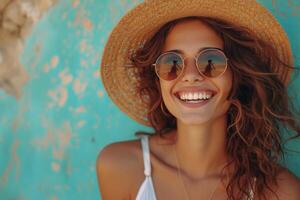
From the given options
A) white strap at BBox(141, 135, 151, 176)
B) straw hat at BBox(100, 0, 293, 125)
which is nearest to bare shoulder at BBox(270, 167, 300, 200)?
straw hat at BBox(100, 0, 293, 125)

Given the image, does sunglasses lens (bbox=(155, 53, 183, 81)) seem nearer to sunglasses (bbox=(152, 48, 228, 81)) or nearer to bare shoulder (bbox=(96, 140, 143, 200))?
sunglasses (bbox=(152, 48, 228, 81))

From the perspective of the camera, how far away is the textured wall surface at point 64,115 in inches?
115

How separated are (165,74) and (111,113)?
76cm

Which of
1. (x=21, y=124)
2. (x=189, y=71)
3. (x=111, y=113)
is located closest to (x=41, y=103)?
(x=21, y=124)

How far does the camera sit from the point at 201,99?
7.20ft

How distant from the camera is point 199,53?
85.7 inches

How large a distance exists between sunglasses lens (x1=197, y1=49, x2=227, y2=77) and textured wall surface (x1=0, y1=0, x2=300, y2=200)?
2.80ft

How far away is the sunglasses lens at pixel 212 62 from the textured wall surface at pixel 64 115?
854mm

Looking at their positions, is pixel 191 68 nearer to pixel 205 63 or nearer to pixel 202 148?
pixel 205 63

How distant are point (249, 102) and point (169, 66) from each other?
430 millimetres

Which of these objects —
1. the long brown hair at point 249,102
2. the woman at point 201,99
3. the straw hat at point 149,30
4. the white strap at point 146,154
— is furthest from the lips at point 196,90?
the white strap at point 146,154

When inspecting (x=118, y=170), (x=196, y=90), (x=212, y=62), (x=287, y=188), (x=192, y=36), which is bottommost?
(x=287, y=188)

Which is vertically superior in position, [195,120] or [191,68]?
[191,68]

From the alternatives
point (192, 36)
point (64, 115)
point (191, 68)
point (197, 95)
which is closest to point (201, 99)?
point (197, 95)
